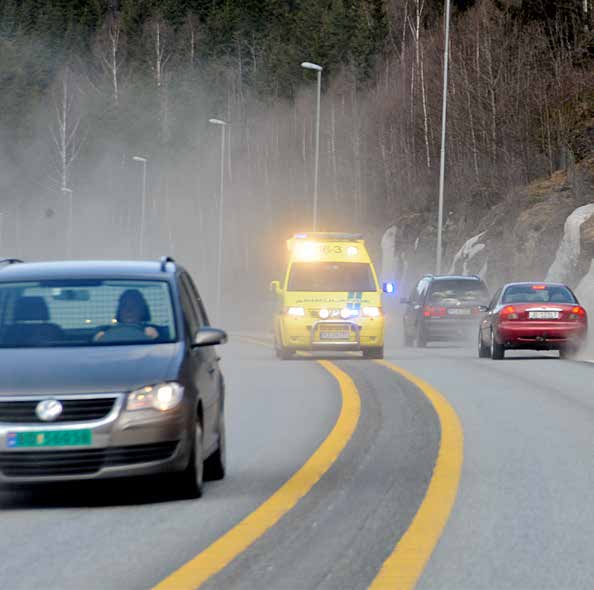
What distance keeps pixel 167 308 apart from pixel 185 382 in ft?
3.46

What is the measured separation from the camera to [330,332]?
29.0 meters

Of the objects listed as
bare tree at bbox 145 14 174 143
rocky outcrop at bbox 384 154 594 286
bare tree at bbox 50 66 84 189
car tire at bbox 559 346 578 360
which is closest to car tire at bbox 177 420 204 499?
car tire at bbox 559 346 578 360

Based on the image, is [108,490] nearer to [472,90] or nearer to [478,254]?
[478,254]

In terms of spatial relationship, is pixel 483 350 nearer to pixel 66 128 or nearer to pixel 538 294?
pixel 538 294

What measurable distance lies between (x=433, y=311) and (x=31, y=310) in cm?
2619

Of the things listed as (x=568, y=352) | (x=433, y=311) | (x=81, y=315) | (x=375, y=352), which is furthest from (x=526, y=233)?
(x=81, y=315)

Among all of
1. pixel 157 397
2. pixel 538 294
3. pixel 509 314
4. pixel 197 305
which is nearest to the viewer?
pixel 157 397

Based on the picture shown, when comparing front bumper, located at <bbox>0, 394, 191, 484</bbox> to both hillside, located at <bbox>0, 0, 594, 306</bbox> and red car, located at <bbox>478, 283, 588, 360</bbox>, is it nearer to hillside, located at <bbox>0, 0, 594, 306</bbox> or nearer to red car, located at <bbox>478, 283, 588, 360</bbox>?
red car, located at <bbox>478, 283, 588, 360</bbox>

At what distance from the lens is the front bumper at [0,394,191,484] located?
928cm

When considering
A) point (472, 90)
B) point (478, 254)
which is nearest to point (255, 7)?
point (472, 90)

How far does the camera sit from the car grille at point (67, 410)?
366 inches

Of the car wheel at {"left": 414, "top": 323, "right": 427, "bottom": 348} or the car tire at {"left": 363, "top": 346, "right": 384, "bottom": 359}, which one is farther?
the car wheel at {"left": 414, "top": 323, "right": 427, "bottom": 348}

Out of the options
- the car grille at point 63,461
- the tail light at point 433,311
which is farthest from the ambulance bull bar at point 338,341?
the car grille at point 63,461

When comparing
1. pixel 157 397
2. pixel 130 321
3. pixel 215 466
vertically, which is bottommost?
pixel 215 466
